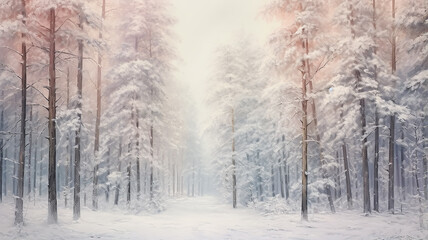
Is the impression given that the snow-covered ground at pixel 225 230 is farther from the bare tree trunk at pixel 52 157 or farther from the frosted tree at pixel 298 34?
the frosted tree at pixel 298 34

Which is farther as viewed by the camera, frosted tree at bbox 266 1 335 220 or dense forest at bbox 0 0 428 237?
frosted tree at bbox 266 1 335 220

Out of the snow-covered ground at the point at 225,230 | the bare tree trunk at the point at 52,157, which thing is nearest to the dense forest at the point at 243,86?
the bare tree trunk at the point at 52,157

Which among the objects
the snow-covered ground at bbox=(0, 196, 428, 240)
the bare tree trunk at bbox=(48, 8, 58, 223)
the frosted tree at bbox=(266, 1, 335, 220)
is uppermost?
the frosted tree at bbox=(266, 1, 335, 220)

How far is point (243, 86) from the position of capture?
25703 millimetres

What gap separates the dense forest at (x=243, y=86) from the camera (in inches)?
549

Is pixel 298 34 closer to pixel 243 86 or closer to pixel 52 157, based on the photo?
pixel 243 86

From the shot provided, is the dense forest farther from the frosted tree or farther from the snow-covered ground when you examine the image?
the snow-covered ground

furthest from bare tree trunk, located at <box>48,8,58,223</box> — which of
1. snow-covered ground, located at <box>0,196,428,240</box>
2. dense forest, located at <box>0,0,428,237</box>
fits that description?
snow-covered ground, located at <box>0,196,428,240</box>

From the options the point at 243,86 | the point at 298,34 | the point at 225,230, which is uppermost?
the point at 298,34

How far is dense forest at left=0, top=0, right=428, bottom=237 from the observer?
549 inches

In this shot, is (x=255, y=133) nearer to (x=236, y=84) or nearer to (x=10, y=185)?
(x=236, y=84)

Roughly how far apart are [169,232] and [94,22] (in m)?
10.3

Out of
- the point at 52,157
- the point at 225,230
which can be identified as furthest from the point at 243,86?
the point at 52,157

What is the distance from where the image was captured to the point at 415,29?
15789 millimetres
